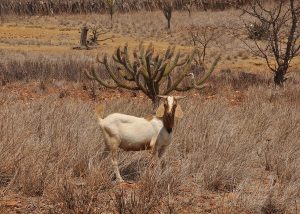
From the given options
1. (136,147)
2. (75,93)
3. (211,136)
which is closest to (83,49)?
(75,93)

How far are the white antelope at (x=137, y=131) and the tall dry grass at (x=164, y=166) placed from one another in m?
0.22

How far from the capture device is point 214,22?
35344mm

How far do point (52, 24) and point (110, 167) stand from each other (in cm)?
3494

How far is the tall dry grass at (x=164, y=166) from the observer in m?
3.66

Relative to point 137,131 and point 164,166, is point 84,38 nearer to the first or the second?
point 164,166

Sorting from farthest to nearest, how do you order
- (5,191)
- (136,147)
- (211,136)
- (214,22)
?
1. (214,22)
2. (211,136)
3. (136,147)
4. (5,191)

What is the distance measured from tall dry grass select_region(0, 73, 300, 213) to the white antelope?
8.5 inches

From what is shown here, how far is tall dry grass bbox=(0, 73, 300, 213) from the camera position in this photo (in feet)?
12.0

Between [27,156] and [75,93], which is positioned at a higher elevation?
[27,156]

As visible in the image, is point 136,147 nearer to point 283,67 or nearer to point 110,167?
point 110,167

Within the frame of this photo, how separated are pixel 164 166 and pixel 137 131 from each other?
2.03ft

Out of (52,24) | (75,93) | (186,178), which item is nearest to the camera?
(186,178)

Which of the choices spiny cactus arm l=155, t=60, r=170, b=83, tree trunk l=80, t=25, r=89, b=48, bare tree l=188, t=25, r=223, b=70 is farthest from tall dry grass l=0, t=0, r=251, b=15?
spiny cactus arm l=155, t=60, r=170, b=83

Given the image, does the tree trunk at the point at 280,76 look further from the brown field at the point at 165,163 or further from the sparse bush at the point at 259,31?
the sparse bush at the point at 259,31
